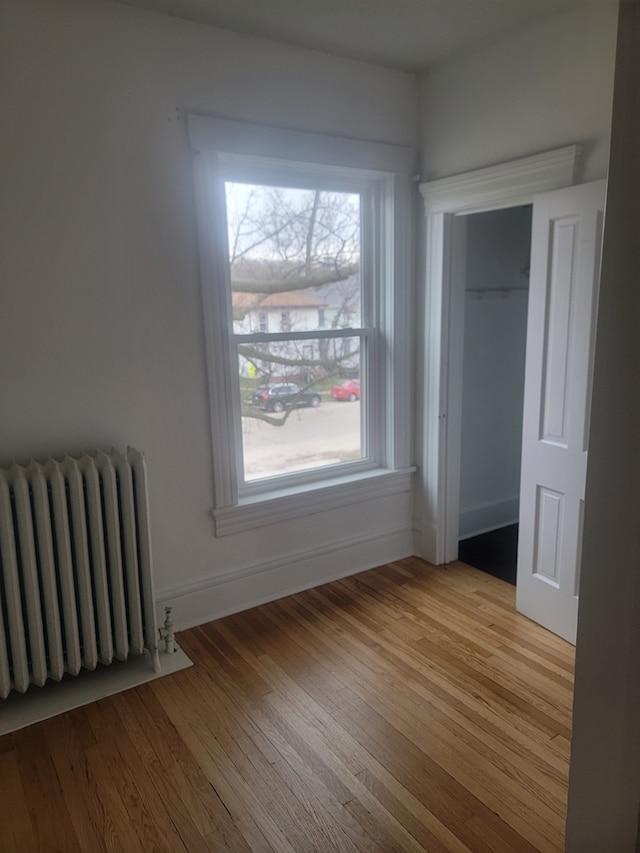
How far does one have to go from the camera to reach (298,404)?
3154 mm

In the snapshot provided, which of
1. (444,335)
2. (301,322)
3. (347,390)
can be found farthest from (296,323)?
(444,335)

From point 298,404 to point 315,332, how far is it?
0.39 metres

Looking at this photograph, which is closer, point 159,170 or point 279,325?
point 159,170

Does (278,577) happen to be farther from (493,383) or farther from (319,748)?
(493,383)

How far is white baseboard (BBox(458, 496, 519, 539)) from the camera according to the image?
13.1 feet

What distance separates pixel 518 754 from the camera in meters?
2.05

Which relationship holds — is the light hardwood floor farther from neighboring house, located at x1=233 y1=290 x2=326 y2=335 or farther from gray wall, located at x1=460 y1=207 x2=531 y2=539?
neighboring house, located at x1=233 y1=290 x2=326 y2=335

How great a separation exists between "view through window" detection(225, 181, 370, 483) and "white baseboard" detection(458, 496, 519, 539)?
110 centimetres

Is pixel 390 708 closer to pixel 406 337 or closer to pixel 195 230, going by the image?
pixel 406 337

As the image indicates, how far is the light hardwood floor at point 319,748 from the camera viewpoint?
1.77 metres

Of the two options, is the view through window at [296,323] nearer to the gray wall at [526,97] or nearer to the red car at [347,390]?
the red car at [347,390]

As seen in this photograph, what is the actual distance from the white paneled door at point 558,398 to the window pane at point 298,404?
1.00 metres

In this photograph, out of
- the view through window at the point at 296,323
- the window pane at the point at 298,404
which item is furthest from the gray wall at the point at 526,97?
the window pane at the point at 298,404

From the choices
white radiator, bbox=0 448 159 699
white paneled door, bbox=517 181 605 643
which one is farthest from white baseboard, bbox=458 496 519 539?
white radiator, bbox=0 448 159 699
